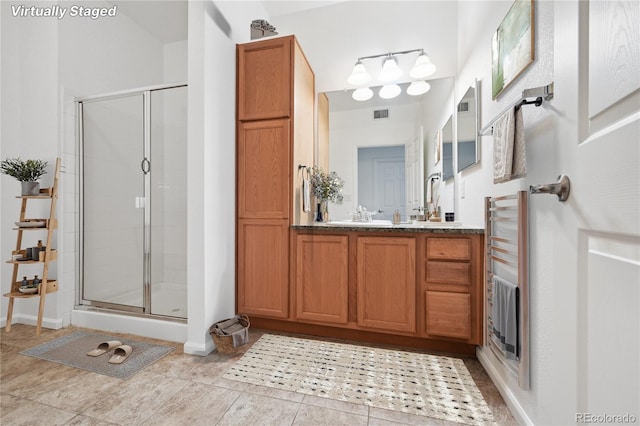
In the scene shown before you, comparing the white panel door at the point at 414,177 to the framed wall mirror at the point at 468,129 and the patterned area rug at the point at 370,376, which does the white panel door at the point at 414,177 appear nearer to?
the framed wall mirror at the point at 468,129

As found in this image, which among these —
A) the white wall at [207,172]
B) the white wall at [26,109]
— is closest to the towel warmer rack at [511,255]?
the white wall at [207,172]

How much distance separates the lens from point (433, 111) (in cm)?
259

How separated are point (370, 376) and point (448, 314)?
676mm

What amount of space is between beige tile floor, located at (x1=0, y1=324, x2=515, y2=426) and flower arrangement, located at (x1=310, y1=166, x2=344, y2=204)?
1542 mm

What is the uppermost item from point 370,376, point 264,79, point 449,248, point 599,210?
point 264,79

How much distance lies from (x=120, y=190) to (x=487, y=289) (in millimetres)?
3261

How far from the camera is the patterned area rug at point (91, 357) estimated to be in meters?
1.72

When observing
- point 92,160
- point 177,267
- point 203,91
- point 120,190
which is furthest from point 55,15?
point 177,267

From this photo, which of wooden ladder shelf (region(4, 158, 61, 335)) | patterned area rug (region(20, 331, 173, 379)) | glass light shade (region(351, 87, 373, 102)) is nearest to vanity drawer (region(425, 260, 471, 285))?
glass light shade (region(351, 87, 373, 102))

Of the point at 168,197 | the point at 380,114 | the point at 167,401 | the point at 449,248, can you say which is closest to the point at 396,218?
the point at 449,248

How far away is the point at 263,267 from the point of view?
2246 mm

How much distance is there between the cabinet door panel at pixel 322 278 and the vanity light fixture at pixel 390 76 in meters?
1.53

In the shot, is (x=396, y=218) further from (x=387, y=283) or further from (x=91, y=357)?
(x=91, y=357)

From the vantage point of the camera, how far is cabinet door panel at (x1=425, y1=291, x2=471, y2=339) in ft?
6.00
